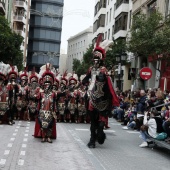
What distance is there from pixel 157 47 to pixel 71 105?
5.26 m

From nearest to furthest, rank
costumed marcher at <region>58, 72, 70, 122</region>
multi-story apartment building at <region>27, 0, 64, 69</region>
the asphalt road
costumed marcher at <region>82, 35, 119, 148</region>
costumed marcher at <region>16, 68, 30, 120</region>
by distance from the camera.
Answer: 1. the asphalt road
2. costumed marcher at <region>82, 35, 119, 148</region>
3. costumed marcher at <region>58, 72, 70, 122</region>
4. costumed marcher at <region>16, 68, 30, 120</region>
5. multi-story apartment building at <region>27, 0, 64, 69</region>

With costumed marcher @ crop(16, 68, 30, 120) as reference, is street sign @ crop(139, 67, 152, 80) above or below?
above

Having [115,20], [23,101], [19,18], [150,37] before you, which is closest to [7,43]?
[150,37]

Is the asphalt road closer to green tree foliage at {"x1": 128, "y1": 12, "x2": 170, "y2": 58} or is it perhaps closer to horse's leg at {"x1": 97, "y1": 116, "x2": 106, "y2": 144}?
horse's leg at {"x1": 97, "y1": 116, "x2": 106, "y2": 144}

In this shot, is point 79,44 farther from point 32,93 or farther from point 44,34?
point 32,93

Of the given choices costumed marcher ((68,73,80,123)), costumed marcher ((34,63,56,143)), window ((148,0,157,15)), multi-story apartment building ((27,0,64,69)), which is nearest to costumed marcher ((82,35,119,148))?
costumed marcher ((34,63,56,143))

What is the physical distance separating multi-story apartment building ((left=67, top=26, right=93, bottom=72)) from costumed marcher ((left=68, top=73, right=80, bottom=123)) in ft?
218

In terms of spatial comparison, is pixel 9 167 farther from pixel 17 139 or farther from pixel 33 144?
pixel 17 139

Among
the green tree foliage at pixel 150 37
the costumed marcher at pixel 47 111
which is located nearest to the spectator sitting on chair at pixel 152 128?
the costumed marcher at pixel 47 111

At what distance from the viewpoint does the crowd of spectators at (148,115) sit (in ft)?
42.4

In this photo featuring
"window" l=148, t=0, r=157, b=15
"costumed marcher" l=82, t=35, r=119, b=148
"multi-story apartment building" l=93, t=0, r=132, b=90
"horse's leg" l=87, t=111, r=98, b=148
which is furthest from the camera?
"multi-story apartment building" l=93, t=0, r=132, b=90

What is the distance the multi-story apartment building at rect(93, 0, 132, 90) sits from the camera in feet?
159

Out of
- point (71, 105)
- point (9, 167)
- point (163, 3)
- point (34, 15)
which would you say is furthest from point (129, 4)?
point (34, 15)

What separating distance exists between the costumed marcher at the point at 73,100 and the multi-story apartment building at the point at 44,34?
77215mm
